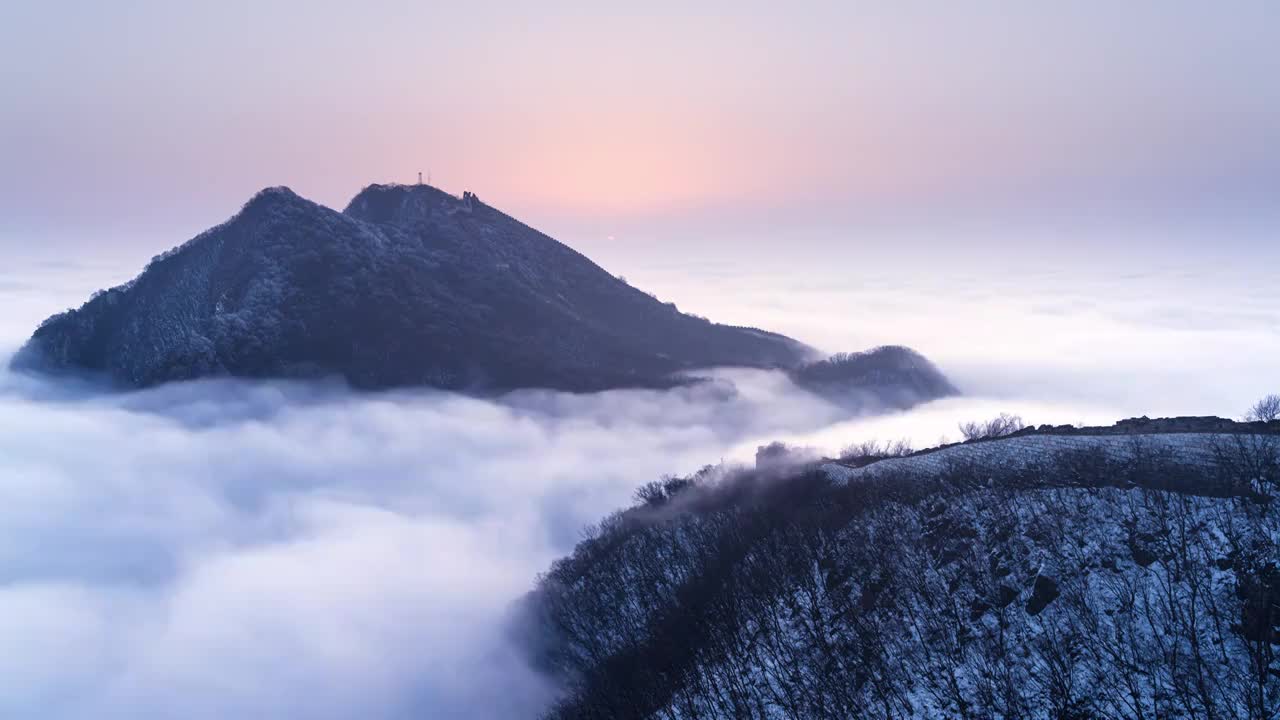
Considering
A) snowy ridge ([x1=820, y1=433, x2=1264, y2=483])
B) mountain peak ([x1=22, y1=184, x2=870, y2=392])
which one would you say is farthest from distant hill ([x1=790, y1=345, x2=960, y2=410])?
snowy ridge ([x1=820, y1=433, x2=1264, y2=483])

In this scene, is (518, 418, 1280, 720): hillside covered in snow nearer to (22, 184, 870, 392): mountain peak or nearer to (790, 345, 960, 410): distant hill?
(22, 184, 870, 392): mountain peak

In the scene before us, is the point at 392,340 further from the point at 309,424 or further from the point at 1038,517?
the point at 1038,517

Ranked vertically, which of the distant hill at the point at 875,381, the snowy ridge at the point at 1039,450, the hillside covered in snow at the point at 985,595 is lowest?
the hillside covered in snow at the point at 985,595

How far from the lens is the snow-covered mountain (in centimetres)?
14812

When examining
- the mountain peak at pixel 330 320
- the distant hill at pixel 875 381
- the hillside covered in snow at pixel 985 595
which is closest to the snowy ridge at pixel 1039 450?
the hillside covered in snow at pixel 985 595

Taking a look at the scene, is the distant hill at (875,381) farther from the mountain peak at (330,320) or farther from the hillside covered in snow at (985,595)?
the hillside covered in snow at (985,595)

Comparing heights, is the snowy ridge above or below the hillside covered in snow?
above

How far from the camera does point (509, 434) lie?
153 m

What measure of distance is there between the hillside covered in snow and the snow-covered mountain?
104 m

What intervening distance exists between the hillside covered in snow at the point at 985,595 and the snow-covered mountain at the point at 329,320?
10354cm

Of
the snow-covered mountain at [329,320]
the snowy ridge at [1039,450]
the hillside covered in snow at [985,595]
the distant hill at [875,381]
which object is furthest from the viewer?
the distant hill at [875,381]

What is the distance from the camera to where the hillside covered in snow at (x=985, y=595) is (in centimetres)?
3356

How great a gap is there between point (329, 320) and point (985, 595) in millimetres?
149237

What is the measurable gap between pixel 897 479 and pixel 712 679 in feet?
85.6
